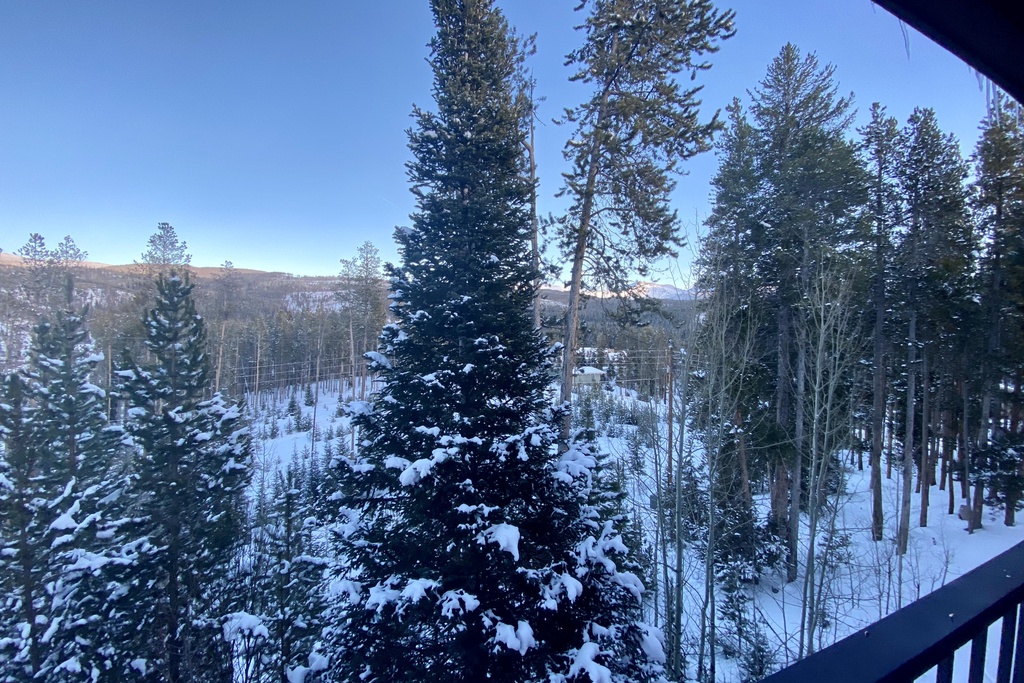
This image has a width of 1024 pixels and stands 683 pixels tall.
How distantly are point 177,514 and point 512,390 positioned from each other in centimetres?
633

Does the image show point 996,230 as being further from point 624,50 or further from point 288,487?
point 288,487

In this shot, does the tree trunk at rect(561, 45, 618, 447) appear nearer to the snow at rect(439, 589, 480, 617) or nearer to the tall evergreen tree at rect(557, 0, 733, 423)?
the tall evergreen tree at rect(557, 0, 733, 423)

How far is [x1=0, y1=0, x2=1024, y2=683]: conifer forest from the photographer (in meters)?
4.97

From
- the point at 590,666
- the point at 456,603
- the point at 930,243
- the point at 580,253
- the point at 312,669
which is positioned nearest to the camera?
the point at 590,666

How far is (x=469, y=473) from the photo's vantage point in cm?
529

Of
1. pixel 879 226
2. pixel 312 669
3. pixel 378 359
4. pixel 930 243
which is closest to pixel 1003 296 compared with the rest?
pixel 930 243

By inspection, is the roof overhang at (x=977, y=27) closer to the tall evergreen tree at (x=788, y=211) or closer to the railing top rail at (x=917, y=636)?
the railing top rail at (x=917, y=636)

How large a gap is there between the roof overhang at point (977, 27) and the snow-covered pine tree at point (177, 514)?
7436mm

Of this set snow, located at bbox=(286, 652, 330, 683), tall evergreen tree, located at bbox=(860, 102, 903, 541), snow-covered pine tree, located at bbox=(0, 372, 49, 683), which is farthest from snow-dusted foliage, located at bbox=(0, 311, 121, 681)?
tall evergreen tree, located at bbox=(860, 102, 903, 541)

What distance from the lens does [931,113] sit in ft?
35.6

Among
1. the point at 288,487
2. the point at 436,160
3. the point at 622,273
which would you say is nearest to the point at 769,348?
the point at 622,273

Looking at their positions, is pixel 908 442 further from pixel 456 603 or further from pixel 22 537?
pixel 22 537

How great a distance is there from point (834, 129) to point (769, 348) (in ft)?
19.2

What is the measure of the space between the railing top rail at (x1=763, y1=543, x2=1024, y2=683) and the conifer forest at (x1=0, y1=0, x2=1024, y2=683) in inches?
58.5
